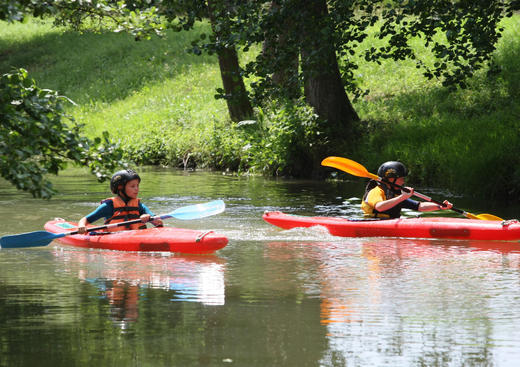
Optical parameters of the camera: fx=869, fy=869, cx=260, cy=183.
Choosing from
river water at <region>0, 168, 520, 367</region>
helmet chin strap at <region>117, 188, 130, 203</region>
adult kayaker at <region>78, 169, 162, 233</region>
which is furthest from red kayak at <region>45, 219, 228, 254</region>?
helmet chin strap at <region>117, 188, 130, 203</region>

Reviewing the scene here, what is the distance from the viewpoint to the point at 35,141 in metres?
5.82

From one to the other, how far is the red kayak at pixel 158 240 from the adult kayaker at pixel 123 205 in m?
0.23

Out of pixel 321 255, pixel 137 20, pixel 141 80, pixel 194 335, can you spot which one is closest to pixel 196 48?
pixel 321 255

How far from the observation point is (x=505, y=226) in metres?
9.38

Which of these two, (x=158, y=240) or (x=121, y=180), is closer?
(x=158, y=240)

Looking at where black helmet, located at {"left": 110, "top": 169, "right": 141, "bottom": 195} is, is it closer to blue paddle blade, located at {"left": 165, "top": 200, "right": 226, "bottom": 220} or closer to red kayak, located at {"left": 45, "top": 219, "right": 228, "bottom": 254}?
red kayak, located at {"left": 45, "top": 219, "right": 228, "bottom": 254}

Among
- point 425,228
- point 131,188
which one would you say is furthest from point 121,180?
point 425,228

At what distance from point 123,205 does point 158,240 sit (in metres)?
0.87

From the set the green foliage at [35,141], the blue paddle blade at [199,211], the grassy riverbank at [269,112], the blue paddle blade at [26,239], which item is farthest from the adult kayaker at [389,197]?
the green foliage at [35,141]

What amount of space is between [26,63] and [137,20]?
36107 mm

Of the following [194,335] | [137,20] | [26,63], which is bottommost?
[194,335]

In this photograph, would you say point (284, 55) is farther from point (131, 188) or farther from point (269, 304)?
point (269, 304)

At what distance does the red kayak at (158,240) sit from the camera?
343 inches

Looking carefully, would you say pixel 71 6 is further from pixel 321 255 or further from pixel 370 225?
pixel 370 225
